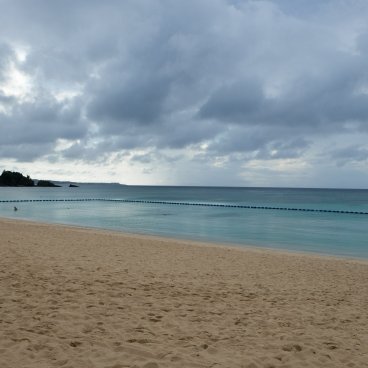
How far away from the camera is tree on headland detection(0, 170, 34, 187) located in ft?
563

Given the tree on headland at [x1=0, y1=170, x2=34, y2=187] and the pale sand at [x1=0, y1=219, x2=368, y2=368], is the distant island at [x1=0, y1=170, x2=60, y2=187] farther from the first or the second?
the pale sand at [x1=0, y1=219, x2=368, y2=368]

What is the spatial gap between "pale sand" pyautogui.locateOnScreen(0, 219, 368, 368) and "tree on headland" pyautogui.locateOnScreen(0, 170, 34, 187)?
17726 centimetres

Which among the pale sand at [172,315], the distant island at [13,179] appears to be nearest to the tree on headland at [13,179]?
the distant island at [13,179]

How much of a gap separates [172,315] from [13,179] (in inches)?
7246

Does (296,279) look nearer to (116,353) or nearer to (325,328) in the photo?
(325,328)

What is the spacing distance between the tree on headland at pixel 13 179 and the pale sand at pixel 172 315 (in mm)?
177256

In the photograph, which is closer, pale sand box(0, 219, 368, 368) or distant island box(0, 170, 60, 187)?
pale sand box(0, 219, 368, 368)

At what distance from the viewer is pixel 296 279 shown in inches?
411

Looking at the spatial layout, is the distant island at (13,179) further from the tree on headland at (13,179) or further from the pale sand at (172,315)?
the pale sand at (172,315)

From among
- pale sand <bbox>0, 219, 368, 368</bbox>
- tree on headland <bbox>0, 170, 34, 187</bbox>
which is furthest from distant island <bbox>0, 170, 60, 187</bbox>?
pale sand <bbox>0, 219, 368, 368</bbox>

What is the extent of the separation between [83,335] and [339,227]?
103 feet

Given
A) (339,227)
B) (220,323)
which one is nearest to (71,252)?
(220,323)

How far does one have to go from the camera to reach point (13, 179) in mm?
172250

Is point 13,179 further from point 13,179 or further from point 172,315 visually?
point 172,315
